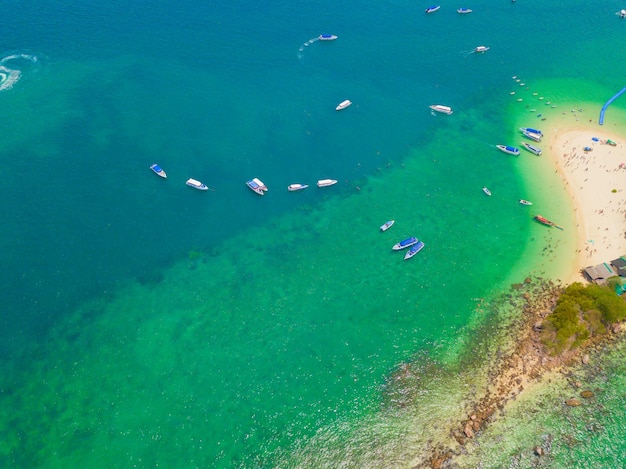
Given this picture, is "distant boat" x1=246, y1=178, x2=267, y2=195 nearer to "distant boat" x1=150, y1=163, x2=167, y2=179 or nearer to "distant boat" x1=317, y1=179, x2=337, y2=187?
"distant boat" x1=317, y1=179, x2=337, y2=187

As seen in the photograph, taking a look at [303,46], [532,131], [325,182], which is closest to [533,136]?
[532,131]

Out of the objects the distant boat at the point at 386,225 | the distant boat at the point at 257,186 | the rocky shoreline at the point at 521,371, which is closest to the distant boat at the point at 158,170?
the distant boat at the point at 257,186

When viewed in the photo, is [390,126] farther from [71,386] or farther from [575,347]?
[71,386]

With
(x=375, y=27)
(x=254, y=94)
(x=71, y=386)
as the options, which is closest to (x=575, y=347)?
(x=71, y=386)

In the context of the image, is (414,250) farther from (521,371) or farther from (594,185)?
(594,185)

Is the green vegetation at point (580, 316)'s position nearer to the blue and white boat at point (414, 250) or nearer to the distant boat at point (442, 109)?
the blue and white boat at point (414, 250)

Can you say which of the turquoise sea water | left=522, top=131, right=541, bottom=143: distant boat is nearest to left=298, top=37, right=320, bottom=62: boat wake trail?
the turquoise sea water
